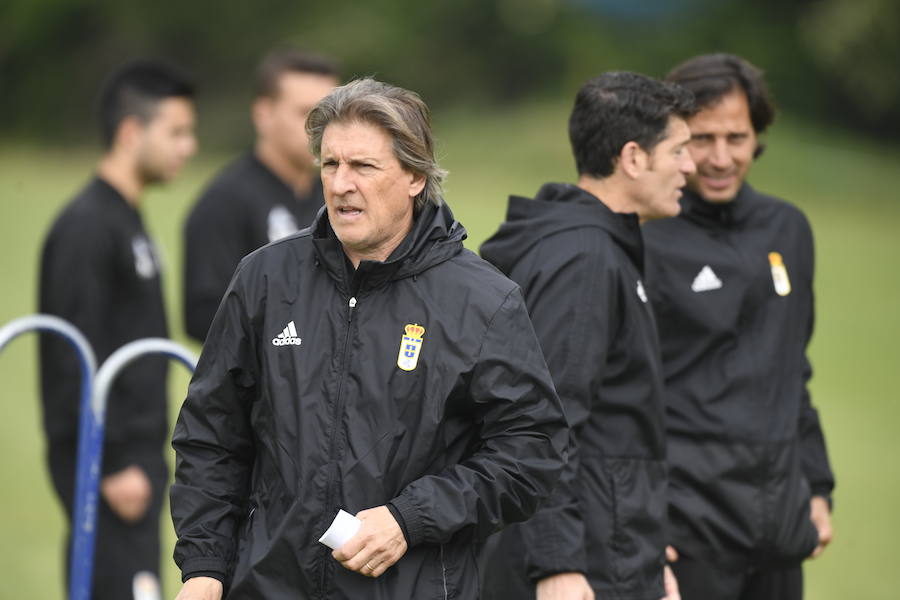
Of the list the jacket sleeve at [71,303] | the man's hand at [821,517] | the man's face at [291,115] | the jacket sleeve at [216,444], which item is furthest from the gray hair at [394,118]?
the man's face at [291,115]

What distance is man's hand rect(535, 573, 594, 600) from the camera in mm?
3562

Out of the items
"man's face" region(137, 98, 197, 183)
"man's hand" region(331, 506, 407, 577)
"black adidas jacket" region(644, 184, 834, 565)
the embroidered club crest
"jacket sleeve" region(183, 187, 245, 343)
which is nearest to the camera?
"man's hand" region(331, 506, 407, 577)

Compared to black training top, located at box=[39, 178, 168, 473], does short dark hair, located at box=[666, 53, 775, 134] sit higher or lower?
higher

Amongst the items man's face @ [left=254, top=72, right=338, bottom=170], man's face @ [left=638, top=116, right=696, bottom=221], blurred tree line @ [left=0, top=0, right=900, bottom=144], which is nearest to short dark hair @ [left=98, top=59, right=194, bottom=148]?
man's face @ [left=254, top=72, right=338, bottom=170]

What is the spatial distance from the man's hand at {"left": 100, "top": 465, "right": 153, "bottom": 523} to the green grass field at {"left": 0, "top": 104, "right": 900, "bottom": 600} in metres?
1.31

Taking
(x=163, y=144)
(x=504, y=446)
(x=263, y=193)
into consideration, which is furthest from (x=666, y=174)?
(x=263, y=193)

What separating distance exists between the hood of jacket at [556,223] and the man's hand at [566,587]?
84cm

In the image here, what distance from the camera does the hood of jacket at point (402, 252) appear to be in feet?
10.4

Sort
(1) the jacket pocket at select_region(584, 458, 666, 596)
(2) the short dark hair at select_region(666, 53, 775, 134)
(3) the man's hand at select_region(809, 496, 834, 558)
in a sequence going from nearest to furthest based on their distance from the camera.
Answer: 1. (1) the jacket pocket at select_region(584, 458, 666, 596)
2. (2) the short dark hair at select_region(666, 53, 775, 134)
3. (3) the man's hand at select_region(809, 496, 834, 558)

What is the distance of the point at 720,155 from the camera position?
4.41m

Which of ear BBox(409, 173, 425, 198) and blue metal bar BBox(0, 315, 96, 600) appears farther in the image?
blue metal bar BBox(0, 315, 96, 600)

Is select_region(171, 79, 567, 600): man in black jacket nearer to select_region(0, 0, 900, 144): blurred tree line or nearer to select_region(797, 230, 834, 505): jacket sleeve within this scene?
select_region(797, 230, 834, 505): jacket sleeve

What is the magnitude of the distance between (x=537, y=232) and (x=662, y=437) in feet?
2.14

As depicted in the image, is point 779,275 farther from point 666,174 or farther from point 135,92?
point 135,92
